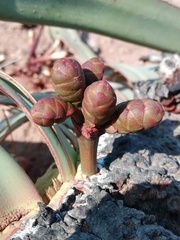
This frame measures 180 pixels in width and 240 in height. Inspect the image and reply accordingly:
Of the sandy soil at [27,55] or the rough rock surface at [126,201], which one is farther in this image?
the sandy soil at [27,55]

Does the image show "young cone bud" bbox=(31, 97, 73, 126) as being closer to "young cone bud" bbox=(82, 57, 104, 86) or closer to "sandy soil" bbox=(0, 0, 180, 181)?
"young cone bud" bbox=(82, 57, 104, 86)

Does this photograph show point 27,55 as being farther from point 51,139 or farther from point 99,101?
point 99,101

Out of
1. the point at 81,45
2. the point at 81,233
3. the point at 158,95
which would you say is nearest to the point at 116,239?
the point at 81,233

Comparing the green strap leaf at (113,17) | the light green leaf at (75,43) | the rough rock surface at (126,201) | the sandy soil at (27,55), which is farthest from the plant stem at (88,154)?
the light green leaf at (75,43)

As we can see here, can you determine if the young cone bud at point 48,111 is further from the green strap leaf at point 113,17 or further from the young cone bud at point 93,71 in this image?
the green strap leaf at point 113,17

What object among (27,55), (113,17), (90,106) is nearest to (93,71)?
(90,106)

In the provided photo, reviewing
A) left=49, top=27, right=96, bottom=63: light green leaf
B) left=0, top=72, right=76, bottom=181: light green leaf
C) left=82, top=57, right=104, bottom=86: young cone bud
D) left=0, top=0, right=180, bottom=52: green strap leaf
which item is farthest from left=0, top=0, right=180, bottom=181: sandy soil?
left=82, top=57, right=104, bottom=86: young cone bud
